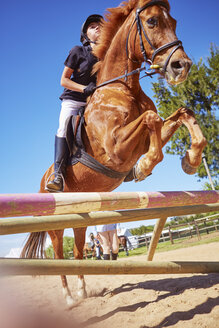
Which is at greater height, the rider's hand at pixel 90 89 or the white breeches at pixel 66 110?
the rider's hand at pixel 90 89

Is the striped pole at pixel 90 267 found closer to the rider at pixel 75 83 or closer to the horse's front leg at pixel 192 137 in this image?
the horse's front leg at pixel 192 137

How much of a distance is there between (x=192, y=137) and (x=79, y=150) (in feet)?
4.13

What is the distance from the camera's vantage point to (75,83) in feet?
11.1

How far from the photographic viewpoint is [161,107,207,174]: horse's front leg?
267cm

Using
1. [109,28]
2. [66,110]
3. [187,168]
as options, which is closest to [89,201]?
[187,168]

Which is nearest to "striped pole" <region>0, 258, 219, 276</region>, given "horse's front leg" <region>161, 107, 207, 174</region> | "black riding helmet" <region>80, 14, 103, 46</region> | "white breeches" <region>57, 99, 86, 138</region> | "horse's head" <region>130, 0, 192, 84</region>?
"horse's front leg" <region>161, 107, 207, 174</region>

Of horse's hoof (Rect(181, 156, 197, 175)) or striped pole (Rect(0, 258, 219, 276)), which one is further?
horse's hoof (Rect(181, 156, 197, 175))

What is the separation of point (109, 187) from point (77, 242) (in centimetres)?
136

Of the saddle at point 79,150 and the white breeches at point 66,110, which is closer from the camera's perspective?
the saddle at point 79,150

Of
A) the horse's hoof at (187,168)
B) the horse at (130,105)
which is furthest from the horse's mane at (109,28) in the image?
the horse's hoof at (187,168)

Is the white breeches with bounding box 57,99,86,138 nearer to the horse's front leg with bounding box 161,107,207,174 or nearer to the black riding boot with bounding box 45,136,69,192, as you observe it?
the black riding boot with bounding box 45,136,69,192

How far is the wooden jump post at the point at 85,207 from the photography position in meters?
1.59

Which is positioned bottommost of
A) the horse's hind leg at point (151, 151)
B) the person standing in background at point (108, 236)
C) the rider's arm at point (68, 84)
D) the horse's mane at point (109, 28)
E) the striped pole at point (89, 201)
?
the person standing in background at point (108, 236)

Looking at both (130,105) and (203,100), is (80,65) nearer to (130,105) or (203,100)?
(130,105)
